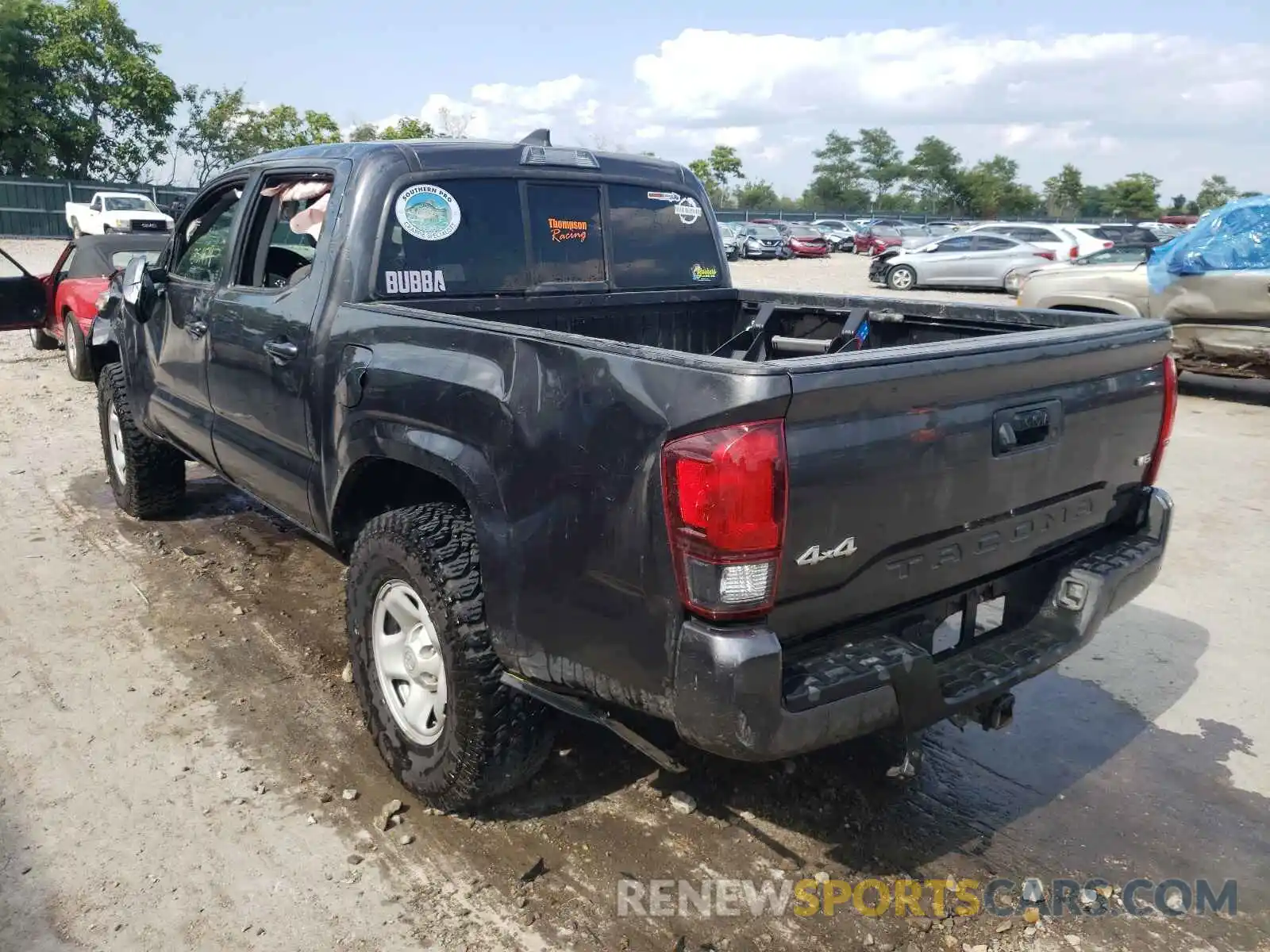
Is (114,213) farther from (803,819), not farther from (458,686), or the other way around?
(803,819)

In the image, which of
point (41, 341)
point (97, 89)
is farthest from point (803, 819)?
point (97, 89)

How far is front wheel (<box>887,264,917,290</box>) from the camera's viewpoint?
23875 mm

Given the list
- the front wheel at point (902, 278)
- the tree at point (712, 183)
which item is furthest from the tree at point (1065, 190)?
the front wheel at point (902, 278)

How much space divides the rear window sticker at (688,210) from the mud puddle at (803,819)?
7.90 feet

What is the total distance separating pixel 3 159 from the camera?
40.7 metres

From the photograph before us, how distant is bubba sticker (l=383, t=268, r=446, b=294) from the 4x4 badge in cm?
199

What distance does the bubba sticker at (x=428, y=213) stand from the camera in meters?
3.63

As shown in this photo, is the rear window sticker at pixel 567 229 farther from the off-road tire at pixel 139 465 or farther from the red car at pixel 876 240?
the red car at pixel 876 240

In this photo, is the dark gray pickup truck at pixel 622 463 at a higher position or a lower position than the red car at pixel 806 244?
higher

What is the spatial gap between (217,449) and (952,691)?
132 inches

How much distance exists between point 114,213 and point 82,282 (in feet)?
76.4

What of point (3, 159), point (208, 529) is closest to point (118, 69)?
point (3, 159)

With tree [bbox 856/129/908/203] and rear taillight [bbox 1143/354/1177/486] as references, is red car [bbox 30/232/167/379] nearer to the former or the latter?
rear taillight [bbox 1143/354/1177/486]

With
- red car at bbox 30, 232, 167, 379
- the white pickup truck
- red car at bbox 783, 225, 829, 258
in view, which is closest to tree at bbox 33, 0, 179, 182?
the white pickup truck
